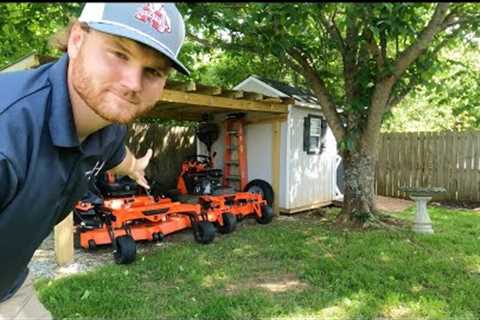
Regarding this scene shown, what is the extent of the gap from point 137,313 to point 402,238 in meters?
4.38

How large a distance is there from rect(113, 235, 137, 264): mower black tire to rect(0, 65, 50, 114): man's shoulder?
4421mm

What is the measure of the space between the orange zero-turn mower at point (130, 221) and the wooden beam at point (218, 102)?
1.57 m

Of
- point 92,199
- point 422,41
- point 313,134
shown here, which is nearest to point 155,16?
point 92,199

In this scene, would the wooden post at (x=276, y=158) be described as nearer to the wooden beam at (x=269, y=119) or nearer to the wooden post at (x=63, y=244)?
the wooden beam at (x=269, y=119)

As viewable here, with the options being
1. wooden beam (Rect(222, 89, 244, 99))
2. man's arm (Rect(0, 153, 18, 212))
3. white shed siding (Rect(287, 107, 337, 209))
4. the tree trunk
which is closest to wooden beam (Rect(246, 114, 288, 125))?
white shed siding (Rect(287, 107, 337, 209))

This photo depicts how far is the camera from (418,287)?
4723mm

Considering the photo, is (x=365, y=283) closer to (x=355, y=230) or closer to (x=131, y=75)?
(x=355, y=230)

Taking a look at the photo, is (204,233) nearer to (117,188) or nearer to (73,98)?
(117,188)

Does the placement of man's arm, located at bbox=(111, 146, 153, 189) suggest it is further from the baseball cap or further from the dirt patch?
the dirt patch

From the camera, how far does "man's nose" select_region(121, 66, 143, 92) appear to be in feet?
4.16

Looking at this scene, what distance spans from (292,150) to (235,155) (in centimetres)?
153

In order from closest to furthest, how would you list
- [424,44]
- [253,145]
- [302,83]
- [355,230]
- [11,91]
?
1. [11,91]
2. [424,44]
3. [355,230]
4. [253,145]
5. [302,83]

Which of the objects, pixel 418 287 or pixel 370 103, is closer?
pixel 418 287

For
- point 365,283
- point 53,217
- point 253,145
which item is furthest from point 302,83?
point 53,217
